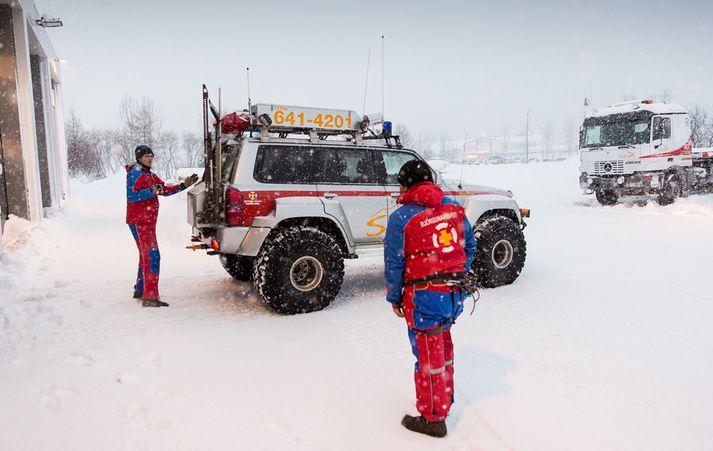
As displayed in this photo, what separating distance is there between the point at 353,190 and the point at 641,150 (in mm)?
13433

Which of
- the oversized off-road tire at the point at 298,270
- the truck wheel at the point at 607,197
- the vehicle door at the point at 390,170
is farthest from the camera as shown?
the truck wheel at the point at 607,197

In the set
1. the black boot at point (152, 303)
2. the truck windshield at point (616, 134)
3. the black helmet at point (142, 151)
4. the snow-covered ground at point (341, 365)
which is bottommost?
the snow-covered ground at point (341, 365)

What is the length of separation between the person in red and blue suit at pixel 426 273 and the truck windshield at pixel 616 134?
15425mm

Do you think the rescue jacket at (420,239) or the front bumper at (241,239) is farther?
the front bumper at (241,239)

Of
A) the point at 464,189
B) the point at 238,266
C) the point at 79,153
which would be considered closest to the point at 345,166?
the point at 464,189

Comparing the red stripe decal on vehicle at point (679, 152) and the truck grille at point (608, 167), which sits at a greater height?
the red stripe decal on vehicle at point (679, 152)

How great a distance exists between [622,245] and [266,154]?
7396mm

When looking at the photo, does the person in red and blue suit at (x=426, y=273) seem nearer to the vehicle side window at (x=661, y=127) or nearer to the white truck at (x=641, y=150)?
the white truck at (x=641, y=150)

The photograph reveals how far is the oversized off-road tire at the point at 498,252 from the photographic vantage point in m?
6.44

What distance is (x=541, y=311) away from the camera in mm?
5523

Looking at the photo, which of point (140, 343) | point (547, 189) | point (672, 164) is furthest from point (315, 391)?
point (547, 189)

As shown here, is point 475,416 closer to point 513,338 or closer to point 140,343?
point 513,338

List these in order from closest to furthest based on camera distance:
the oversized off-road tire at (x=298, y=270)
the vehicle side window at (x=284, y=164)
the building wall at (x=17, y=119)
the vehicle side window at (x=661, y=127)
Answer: the oversized off-road tire at (x=298, y=270)
the vehicle side window at (x=284, y=164)
the building wall at (x=17, y=119)
the vehicle side window at (x=661, y=127)

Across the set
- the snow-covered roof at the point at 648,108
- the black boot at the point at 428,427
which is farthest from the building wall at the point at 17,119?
the snow-covered roof at the point at 648,108
